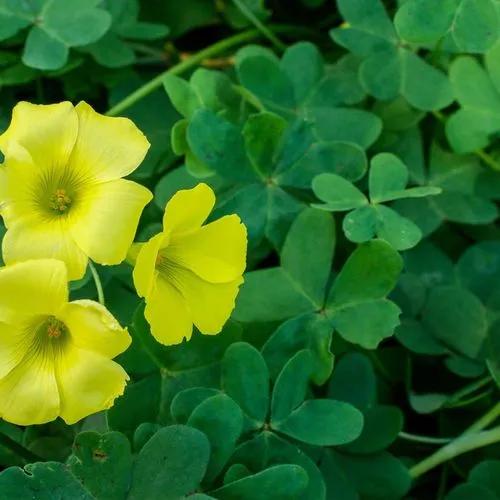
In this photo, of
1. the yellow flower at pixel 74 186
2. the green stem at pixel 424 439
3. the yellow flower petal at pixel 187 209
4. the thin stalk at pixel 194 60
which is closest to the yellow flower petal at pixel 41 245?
the yellow flower at pixel 74 186

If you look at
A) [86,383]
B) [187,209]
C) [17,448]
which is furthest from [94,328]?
[17,448]

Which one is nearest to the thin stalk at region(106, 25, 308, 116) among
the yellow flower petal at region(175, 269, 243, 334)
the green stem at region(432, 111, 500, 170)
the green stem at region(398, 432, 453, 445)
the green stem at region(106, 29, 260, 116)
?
the green stem at region(106, 29, 260, 116)

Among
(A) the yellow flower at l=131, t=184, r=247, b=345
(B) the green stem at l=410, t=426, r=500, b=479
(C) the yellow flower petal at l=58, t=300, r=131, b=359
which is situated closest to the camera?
(C) the yellow flower petal at l=58, t=300, r=131, b=359

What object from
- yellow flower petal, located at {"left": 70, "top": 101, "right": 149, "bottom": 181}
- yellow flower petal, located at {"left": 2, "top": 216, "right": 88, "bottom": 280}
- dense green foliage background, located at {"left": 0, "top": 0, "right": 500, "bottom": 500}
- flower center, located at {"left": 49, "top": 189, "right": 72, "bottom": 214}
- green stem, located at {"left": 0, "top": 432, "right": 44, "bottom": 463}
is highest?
yellow flower petal, located at {"left": 70, "top": 101, "right": 149, "bottom": 181}

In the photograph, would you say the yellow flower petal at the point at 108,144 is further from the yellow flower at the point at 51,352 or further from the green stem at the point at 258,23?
the green stem at the point at 258,23

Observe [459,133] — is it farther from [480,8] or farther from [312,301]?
[312,301]

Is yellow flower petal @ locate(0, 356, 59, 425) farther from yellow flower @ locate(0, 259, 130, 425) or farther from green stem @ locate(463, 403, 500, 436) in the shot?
green stem @ locate(463, 403, 500, 436)
